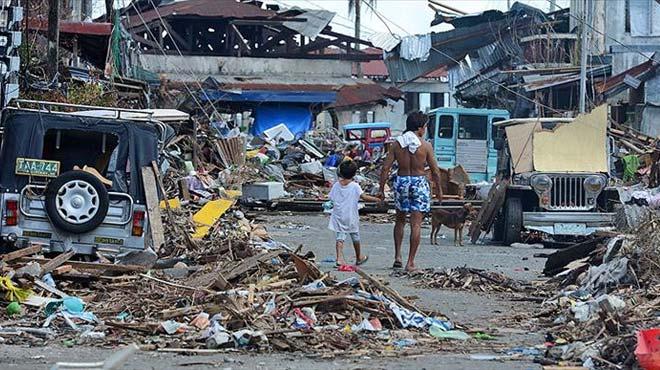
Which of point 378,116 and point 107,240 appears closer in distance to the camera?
point 107,240

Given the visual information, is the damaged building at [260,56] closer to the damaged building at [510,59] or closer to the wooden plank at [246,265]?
the damaged building at [510,59]

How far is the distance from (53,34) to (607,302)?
53.8 ft

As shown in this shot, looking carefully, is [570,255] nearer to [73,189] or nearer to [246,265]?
[246,265]

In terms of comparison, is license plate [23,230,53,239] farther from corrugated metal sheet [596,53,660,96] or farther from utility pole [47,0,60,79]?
corrugated metal sheet [596,53,660,96]

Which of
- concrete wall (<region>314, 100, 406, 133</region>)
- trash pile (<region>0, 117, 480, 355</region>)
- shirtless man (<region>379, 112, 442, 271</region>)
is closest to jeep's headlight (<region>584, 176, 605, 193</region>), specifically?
shirtless man (<region>379, 112, 442, 271</region>)

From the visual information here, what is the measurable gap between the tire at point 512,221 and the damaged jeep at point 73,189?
7975 millimetres

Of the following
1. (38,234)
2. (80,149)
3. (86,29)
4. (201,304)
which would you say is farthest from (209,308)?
(86,29)

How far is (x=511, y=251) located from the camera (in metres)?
19.7

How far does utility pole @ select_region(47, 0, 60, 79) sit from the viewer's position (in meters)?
23.8

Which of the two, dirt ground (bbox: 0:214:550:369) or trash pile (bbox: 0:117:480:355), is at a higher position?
trash pile (bbox: 0:117:480:355)

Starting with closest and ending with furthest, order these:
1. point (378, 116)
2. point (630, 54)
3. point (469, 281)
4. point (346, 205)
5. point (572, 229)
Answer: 1. point (469, 281)
2. point (346, 205)
3. point (572, 229)
4. point (630, 54)
5. point (378, 116)

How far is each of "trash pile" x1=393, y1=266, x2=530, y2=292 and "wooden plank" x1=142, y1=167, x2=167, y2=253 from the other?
2.93 meters

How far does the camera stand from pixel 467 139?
33875 mm

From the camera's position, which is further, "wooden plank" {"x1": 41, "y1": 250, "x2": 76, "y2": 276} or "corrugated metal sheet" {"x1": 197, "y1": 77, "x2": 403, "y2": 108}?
"corrugated metal sheet" {"x1": 197, "y1": 77, "x2": 403, "y2": 108}
